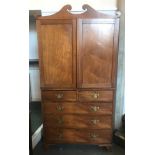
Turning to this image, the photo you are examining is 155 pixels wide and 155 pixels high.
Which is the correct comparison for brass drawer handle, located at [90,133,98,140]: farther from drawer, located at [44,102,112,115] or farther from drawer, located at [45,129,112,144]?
drawer, located at [44,102,112,115]

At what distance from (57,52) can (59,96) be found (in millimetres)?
505

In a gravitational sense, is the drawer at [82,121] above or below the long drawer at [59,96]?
below

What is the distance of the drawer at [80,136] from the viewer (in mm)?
2283

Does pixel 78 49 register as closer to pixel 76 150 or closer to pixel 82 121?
pixel 82 121

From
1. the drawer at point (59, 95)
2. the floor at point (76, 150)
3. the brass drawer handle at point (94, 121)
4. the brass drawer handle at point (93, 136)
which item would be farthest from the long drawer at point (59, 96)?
the floor at point (76, 150)

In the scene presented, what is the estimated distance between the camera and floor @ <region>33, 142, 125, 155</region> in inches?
91.5

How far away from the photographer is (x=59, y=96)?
222 centimetres

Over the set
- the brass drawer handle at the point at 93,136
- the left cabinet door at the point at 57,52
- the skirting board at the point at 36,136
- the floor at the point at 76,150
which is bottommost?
the floor at the point at 76,150

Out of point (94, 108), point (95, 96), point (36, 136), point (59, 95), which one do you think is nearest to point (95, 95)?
point (95, 96)

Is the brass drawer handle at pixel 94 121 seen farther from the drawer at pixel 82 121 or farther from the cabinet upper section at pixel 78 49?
the cabinet upper section at pixel 78 49

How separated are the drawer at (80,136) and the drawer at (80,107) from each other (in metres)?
0.24

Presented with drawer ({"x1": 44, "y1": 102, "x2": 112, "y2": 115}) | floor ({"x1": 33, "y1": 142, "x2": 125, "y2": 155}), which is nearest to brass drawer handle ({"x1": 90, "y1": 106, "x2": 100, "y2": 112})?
drawer ({"x1": 44, "y1": 102, "x2": 112, "y2": 115})
